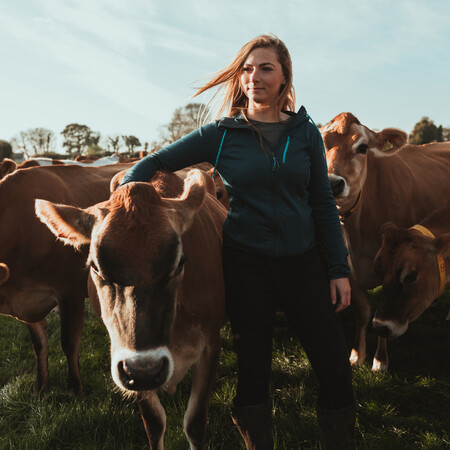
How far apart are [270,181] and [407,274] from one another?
2.04 m

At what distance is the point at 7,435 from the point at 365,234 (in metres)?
3.90

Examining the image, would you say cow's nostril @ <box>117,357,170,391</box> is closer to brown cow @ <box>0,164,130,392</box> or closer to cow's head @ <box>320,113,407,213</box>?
brown cow @ <box>0,164,130,392</box>

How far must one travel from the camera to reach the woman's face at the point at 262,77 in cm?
236

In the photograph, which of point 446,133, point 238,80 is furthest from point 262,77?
point 446,133

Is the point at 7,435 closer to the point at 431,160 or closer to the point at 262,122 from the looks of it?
the point at 262,122

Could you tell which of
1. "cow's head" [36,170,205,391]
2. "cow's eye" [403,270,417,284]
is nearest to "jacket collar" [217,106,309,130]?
"cow's head" [36,170,205,391]

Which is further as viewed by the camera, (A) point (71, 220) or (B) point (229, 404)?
(B) point (229, 404)

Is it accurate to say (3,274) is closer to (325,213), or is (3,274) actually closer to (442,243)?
(325,213)

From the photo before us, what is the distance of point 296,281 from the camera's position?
2.25m

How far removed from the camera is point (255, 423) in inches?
90.9

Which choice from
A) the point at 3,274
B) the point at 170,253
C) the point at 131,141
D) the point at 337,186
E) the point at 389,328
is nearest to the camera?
the point at 170,253

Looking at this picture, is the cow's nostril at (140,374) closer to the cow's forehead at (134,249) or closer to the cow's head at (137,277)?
the cow's head at (137,277)

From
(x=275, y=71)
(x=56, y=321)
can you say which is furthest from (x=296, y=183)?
(x=56, y=321)

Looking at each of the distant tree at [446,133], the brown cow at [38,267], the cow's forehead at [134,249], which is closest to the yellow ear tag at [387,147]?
the brown cow at [38,267]
